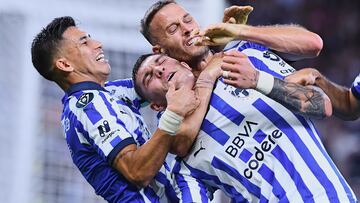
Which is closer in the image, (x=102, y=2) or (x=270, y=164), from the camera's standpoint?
(x=270, y=164)

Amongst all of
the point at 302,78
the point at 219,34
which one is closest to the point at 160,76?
the point at 219,34

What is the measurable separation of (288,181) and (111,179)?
0.85m

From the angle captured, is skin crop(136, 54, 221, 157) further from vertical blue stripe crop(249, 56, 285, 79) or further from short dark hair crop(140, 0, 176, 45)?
short dark hair crop(140, 0, 176, 45)

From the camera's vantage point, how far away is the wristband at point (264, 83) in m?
4.57

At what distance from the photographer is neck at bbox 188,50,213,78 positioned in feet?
16.6

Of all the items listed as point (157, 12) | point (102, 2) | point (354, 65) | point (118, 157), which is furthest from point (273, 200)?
point (354, 65)

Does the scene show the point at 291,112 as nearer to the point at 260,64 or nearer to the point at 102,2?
the point at 260,64

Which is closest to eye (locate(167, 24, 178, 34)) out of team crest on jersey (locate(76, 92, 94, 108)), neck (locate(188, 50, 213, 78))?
neck (locate(188, 50, 213, 78))

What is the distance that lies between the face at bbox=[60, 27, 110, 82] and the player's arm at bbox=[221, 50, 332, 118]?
705mm

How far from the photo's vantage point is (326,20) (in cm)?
1224

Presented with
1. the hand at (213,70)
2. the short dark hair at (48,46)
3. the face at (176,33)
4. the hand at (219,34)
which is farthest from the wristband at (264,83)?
the short dark hair at (48,46)

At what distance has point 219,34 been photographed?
4.64m

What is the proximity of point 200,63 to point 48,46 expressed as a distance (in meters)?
0.76

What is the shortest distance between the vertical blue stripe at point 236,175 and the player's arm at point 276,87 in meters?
0.39
